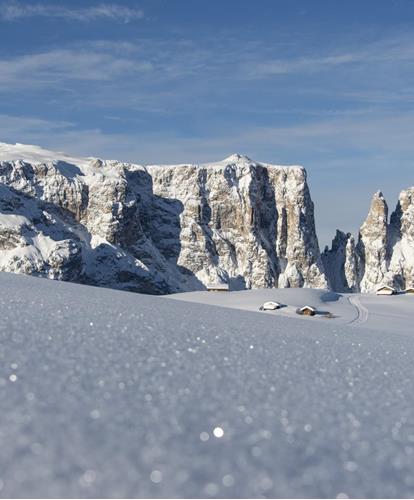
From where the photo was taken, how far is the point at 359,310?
6144 cm

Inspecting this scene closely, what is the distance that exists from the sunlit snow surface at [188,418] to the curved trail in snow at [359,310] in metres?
48.9

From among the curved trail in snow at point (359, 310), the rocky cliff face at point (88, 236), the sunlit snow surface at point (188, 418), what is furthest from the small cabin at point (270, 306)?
the rocky cliff face at point (88, 236)

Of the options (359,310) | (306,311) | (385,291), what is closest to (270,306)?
(306,311)

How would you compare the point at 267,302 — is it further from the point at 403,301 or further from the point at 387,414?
the point at 387,414

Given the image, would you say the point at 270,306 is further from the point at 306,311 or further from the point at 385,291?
the point at 385,291

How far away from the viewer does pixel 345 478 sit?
3064 mm

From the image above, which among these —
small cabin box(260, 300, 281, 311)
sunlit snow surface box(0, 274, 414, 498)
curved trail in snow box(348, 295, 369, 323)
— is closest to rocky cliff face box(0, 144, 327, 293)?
curved trail in snow box(348, 295, 369, 323)

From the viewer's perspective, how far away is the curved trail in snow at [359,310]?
2100 inches

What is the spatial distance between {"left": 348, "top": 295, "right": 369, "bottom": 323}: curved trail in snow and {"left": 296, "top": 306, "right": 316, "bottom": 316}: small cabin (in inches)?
156

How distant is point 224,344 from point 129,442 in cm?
277

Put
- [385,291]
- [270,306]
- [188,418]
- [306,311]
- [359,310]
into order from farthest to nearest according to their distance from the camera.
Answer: [385,291]
[359,310]
[270,306]
[306,311]
[188,418]

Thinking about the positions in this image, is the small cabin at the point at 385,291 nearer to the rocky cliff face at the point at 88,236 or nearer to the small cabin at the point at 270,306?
the small cabin at the point at 270,306

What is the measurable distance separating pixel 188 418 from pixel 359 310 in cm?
6005

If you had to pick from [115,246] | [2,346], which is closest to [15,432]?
[2,346]
